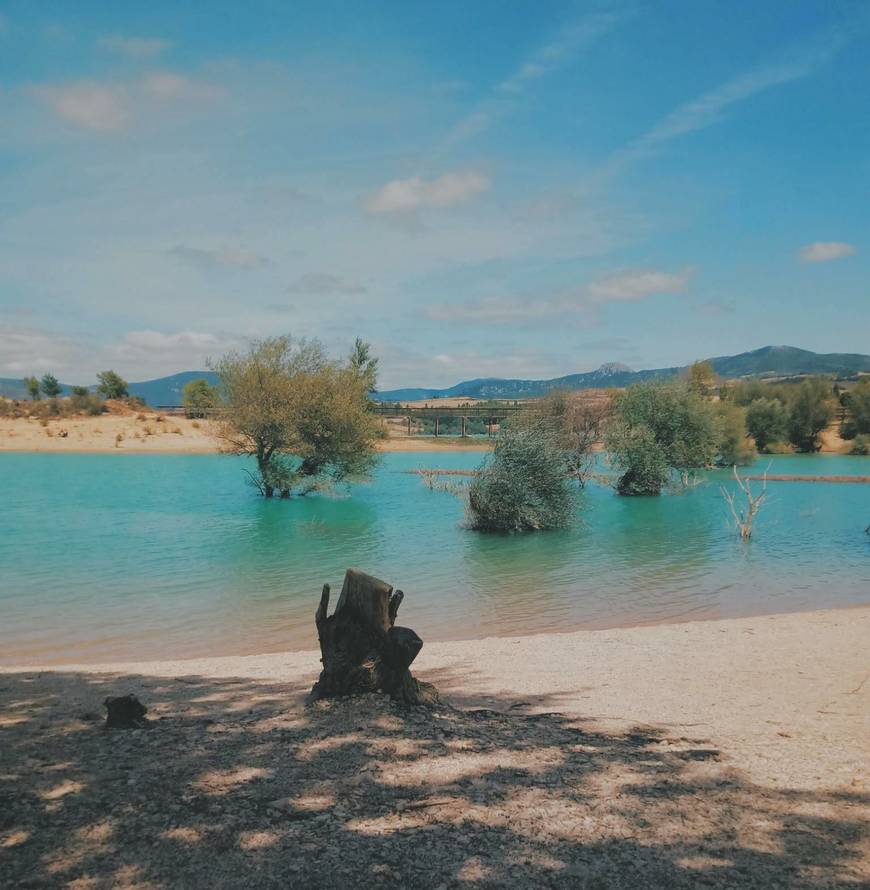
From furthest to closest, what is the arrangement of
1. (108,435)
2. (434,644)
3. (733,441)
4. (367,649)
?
(108,435), (733,441), (434,644), (367,649)

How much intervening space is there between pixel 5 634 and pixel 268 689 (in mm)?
7338

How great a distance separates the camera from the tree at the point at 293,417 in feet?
119

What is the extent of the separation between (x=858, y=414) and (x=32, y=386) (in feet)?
309

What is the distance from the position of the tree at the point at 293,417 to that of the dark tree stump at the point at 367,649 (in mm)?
30210

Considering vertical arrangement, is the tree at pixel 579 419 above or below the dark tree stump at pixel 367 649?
above

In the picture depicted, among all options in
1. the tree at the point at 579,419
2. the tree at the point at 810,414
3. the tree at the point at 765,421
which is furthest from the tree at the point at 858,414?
the tree at the point at 579,419

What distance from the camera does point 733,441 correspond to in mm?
58906

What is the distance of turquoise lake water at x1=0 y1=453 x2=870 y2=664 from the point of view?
44.0 feet

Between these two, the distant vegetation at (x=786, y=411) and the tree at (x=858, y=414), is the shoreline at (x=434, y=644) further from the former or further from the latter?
the tree at (x=858, y=414)

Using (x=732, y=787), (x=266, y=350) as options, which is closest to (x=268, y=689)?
(x=732, y=787)

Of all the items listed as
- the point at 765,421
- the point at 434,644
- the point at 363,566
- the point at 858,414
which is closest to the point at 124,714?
the point at 434,644

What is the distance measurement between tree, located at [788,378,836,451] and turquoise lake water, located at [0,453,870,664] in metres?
39.7

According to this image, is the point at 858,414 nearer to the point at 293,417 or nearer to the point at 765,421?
the point at 765,421

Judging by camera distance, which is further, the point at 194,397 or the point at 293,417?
the point at 194,397
